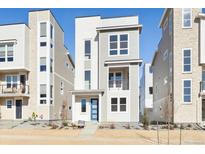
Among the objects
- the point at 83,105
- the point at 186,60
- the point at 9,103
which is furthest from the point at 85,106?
the point at 186,60

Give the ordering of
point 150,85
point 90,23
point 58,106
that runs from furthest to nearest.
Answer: point 150,85 < point 58,106 < point 90,23

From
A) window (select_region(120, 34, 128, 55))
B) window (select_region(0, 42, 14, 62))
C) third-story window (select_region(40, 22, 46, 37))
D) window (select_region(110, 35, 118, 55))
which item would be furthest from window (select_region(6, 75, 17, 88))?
window (select_region(120, 34, 128, 55))

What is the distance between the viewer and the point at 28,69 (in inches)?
1103

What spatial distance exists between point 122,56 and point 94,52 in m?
3.11

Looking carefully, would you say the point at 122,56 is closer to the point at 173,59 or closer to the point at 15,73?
the point at 173,59

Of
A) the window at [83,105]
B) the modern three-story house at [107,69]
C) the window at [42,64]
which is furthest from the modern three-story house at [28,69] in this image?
the window at [83,105]

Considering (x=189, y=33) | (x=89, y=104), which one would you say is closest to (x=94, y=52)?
(x=89, y=104)

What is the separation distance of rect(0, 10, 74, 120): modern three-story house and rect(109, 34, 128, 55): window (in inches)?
289

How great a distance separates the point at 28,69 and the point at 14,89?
267 centimetres

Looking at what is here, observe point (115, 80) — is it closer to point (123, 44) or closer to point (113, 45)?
point (113, 45)

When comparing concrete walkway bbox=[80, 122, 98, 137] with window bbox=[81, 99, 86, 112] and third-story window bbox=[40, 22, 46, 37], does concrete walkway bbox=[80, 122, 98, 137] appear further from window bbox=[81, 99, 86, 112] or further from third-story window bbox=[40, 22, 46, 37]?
third-story window bbox=[40, 22, 46, 37]

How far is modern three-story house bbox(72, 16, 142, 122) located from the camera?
24656 mm

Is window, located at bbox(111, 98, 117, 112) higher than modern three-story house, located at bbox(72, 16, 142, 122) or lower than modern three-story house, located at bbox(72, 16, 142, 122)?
lower

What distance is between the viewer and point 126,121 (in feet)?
80.0
